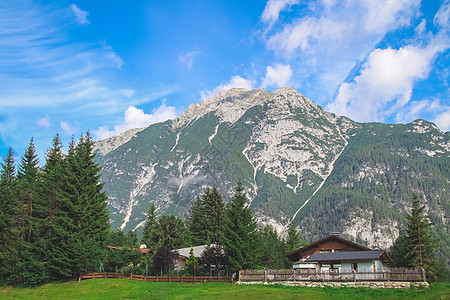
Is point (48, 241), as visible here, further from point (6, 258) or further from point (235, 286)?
point (235, 286)

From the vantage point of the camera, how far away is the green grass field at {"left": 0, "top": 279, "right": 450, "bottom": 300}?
34812mm

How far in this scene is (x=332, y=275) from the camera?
4175cm

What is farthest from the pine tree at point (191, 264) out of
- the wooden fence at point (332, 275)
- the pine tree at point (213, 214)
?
the pine tree at point (213, 214)

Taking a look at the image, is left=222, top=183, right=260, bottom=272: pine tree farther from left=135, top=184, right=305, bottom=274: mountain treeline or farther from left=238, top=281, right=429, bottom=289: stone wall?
left=238, top=281, right=429, bottom=289: stone wall

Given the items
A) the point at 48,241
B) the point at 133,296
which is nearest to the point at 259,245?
the point at 133,296

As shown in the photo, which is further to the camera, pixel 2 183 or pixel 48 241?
pixel 2 183

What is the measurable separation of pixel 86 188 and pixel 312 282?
117 ft

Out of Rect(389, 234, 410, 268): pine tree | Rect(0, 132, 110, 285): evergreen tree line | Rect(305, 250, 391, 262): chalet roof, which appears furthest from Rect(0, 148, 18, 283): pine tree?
Rect(389, 234, 410, 268): pine tree

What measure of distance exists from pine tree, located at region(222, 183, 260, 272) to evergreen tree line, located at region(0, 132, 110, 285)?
62.4ft

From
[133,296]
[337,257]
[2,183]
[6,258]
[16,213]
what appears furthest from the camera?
[2,183]

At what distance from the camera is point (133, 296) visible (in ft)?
135

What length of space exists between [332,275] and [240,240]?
13205mm

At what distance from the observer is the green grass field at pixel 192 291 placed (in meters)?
34.8

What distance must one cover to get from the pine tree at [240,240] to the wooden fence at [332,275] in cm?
343
